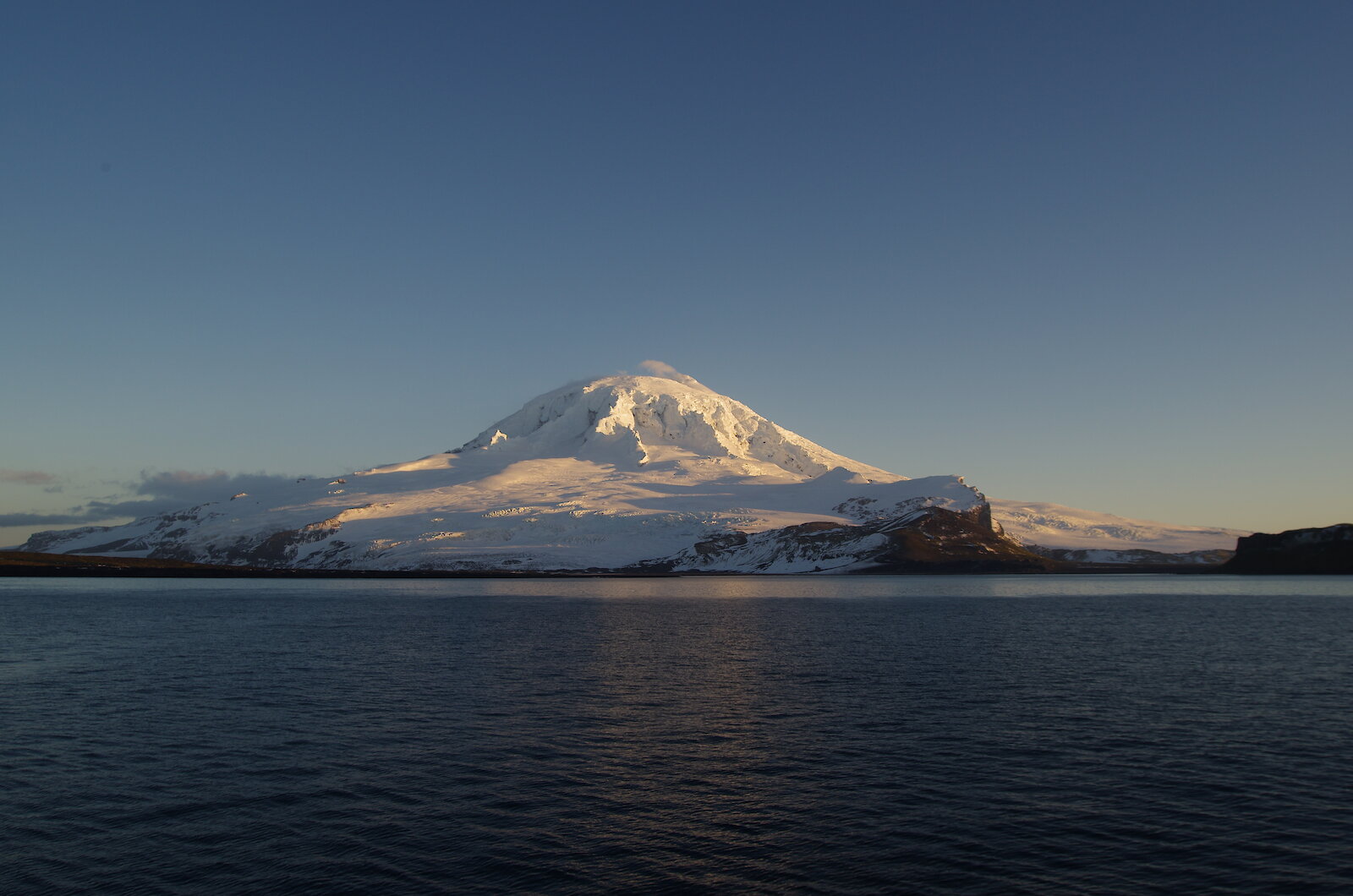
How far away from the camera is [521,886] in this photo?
2233 cm

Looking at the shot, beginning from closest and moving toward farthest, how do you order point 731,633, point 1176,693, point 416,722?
point 416,722 → point 1176,693 → point 731,633

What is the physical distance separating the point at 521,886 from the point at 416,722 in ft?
69.9

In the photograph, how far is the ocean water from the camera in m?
23.6

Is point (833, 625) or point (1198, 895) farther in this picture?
point (833, 625)

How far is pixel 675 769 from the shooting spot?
33.8 meters

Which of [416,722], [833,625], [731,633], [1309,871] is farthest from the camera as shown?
[833,625]

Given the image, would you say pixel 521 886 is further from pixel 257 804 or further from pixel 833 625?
pixel 833 625

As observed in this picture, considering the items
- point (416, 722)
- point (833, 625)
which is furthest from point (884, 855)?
point (833, 625)

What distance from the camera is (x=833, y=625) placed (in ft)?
327

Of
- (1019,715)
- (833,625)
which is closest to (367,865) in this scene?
(1019,715)

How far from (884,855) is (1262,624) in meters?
93.2

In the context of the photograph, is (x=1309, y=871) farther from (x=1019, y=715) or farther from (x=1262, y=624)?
(x=1262, y=624)

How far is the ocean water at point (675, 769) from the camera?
2359 cm

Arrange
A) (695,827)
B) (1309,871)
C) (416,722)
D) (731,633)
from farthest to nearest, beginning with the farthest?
1. (731,633)
2. (416,722)
3. (695,827)
4. (1309,871)
